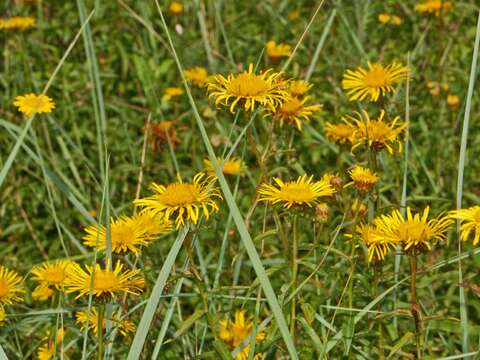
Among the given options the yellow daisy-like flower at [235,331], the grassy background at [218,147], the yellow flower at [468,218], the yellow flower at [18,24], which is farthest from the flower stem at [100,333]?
the yellow flower at [18,24]

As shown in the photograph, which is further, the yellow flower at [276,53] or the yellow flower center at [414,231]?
the yellow flower at [276,53]

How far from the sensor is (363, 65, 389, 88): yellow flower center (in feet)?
5.97

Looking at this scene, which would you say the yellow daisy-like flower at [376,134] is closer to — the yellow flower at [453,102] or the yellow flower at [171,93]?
the yellow flower at [453,102]

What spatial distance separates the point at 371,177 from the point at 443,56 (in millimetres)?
1539

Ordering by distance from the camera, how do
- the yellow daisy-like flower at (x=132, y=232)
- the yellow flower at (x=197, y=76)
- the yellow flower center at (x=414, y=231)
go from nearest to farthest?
the yellow flower center at (x=414, y=231) → the yellow daisy-like flower at (x=132, y=232) → the yellow flower at (x=197, y=76)

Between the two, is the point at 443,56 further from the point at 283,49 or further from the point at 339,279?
the point at 339,279

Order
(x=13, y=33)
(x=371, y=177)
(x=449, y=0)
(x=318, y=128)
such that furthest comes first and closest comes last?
1. (x=449, y=0)
2. (x=13, y=33)
3. (x=318, y=128)
4. (x=371, y=177)

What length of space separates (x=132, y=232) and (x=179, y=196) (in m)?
0.14

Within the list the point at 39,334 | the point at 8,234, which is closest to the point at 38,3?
the point at 8,234

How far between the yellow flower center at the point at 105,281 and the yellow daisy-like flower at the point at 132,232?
0.07 m

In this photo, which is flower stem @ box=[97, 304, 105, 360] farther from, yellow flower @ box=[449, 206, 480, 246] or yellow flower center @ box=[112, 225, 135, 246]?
yellow flower @ box=[449, 206, 480, 246]

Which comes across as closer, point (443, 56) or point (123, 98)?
point (443, 56)

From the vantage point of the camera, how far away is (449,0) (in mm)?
3270

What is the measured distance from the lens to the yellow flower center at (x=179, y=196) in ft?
4.55
